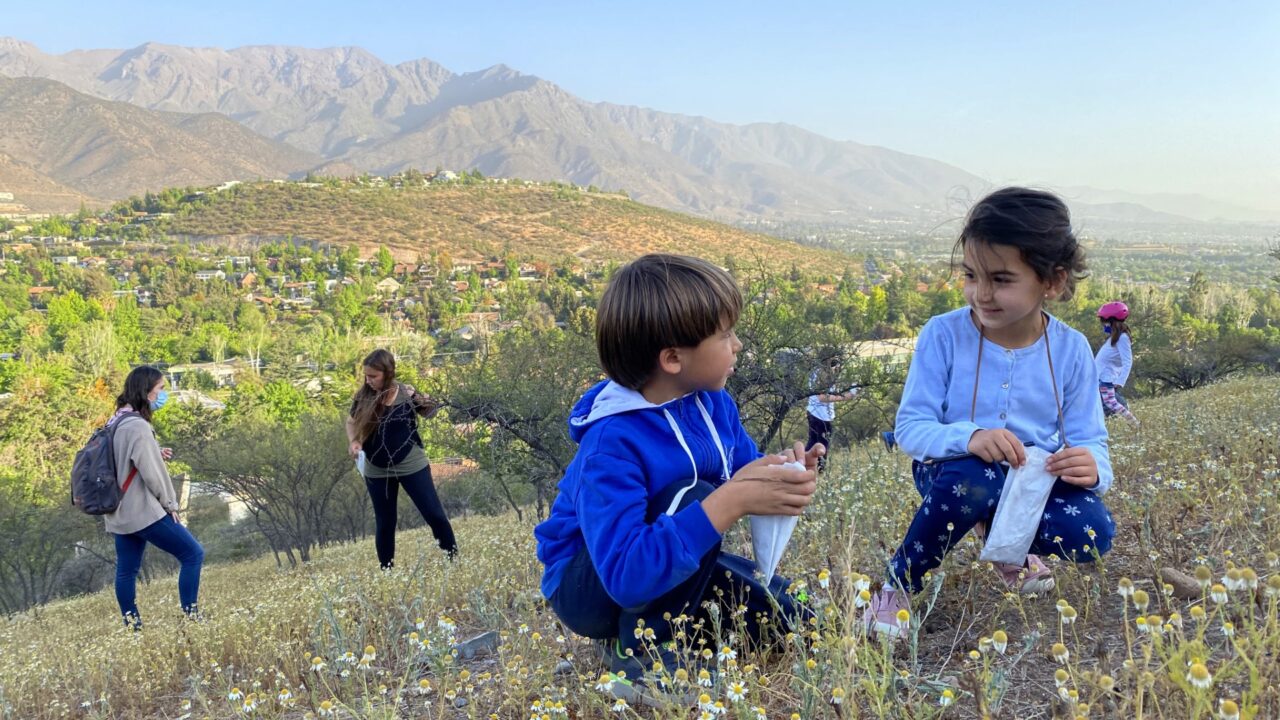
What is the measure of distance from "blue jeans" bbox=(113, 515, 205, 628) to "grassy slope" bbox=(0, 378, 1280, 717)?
2.14ft

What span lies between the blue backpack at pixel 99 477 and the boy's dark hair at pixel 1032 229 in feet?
18.2

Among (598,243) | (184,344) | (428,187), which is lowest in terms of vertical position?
(184,344)

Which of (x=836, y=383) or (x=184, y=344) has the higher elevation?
(x=836, y=383)

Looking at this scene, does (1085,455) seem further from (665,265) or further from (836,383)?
(836,383)

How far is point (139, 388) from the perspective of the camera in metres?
5.29

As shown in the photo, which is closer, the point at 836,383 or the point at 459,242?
the point at 836,383

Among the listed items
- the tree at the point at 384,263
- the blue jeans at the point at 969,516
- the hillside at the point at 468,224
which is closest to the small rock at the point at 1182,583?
the blue jeans at the point at 969,516

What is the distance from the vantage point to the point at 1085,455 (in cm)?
230

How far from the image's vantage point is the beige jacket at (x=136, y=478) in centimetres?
523

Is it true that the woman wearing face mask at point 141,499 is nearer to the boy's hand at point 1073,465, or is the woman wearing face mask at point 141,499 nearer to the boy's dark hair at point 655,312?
the boy's dark hair at point 655,312

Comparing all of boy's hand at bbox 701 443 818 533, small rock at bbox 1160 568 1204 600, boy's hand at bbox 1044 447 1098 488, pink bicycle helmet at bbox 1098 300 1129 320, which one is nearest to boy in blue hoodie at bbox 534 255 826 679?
boy's hand at bbox 701 443 818 533

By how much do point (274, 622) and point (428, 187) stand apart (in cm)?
10988

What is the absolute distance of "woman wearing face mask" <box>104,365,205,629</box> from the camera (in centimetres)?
524

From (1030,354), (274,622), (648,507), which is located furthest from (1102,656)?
(274,622)
